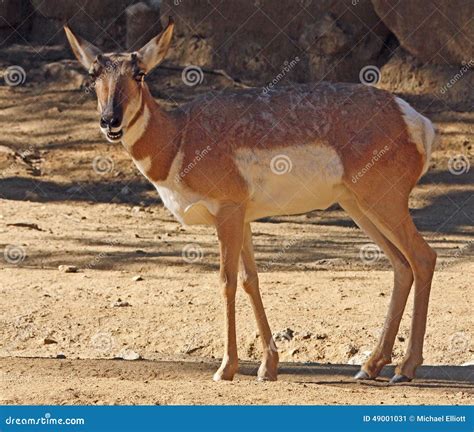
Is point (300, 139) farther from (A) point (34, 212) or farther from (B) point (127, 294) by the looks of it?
(A) point (34, 212)

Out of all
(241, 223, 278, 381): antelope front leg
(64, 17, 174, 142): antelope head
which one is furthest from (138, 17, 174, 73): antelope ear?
(241, 223, 278, 381): antelope front leg

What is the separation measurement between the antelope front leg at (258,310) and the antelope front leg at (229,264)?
0.93ft

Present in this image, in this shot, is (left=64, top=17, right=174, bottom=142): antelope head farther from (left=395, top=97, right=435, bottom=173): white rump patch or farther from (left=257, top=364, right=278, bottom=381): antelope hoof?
(left=257, top=364, right=278, bottom=381): antelope hoof

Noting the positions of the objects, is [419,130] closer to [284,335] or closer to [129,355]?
[284,335]

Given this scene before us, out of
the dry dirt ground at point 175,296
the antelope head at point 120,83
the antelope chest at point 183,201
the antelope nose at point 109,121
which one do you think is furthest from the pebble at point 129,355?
the antelope nose at point 109,121

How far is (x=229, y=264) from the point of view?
9586 millimetres

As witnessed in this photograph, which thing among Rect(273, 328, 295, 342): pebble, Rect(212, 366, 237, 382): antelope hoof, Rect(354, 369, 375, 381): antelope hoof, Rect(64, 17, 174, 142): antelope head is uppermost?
Rect(64, 17, 174, 142): antelope head

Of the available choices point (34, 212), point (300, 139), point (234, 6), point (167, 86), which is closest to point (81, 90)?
point (167, 86)

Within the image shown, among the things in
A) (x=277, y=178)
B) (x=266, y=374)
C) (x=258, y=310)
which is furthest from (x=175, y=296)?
(x=277, y=178)

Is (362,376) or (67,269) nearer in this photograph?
(362,376)

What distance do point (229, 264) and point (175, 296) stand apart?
2778mm

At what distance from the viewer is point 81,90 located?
65.6 feet

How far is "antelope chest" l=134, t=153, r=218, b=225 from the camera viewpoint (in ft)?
31.6

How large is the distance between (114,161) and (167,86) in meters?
2.39
